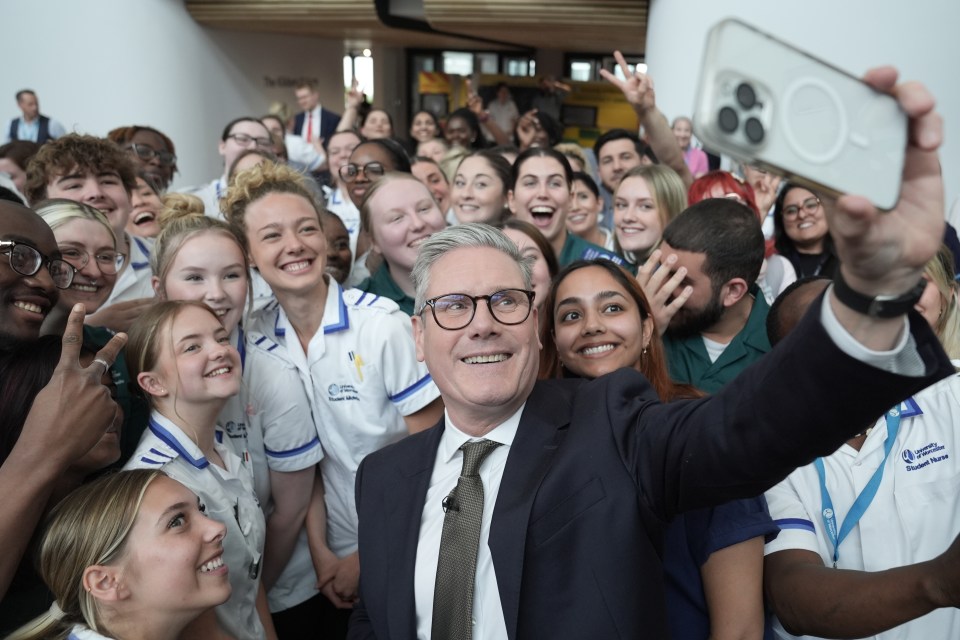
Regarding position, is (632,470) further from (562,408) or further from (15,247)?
(15,247)

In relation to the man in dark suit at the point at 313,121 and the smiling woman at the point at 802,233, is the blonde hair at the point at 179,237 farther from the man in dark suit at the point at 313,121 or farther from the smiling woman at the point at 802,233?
the man in dark suit at the point at 313,121

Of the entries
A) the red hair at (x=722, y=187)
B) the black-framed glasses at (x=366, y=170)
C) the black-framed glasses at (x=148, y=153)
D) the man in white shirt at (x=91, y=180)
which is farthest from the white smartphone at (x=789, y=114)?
the black-framed glasses at (x=148, y=153)

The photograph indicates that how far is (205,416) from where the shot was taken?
2.02 metres

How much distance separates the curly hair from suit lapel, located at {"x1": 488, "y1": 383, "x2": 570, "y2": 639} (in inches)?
87.4

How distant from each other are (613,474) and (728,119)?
750 millimetres

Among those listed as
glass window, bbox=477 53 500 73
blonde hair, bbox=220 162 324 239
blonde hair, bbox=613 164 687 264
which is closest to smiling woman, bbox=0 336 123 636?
blonde hair, bbox=220 162 324 239

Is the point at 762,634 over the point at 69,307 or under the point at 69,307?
under

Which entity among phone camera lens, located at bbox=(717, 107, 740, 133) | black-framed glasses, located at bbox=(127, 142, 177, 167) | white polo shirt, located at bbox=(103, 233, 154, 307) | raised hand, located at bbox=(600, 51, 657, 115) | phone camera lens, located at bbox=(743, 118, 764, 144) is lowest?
white polo shirt, located at bbox=(103, 233, 154, 307)

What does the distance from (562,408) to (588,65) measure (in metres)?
16.2

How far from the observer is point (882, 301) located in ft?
2.81

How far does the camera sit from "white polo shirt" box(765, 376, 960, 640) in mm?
1584

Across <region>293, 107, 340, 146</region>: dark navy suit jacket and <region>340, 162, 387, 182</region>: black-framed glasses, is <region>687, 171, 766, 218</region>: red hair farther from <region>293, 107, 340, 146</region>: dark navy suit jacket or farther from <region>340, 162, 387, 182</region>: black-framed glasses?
<region>293, 107, 340, 146</region>: dark navy suit jacket

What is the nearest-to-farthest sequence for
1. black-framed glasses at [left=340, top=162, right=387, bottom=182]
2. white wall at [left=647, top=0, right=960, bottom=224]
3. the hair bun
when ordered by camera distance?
1. the hair bun
2. white wall at [left=647, top=0, right=960, bottom=224]
3. black-framed glasses at [left=340, top=162, right=387, bottom=182]

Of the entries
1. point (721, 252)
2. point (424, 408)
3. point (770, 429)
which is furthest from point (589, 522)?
point (721, 252)
